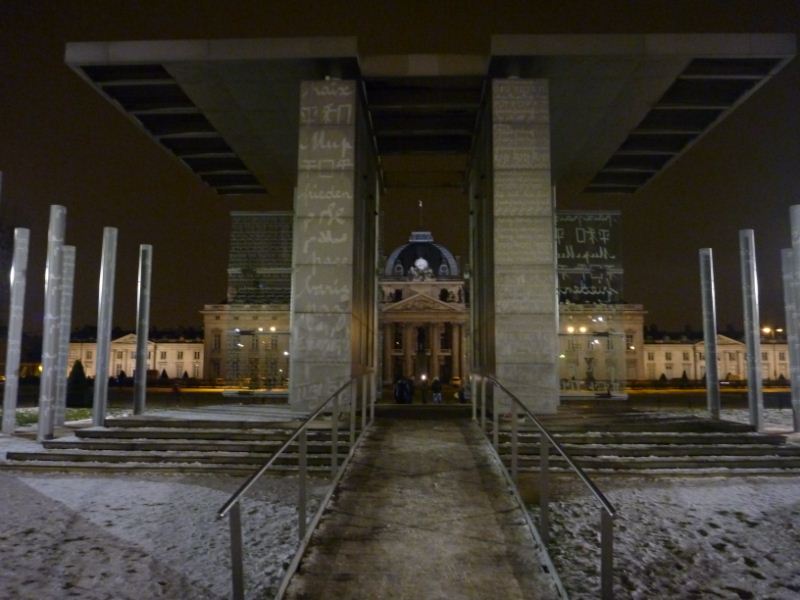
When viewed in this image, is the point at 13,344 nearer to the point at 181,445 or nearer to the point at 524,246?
the point at 181,445

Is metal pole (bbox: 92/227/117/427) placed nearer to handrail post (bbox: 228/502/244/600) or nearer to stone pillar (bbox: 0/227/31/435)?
stone pillar (bbox: 0/227/31/435)

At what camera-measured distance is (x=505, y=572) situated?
5938 millimetres

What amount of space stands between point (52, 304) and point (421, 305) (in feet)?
239

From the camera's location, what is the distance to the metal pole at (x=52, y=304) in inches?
551

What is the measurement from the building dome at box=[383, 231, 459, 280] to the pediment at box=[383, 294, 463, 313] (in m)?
16.0

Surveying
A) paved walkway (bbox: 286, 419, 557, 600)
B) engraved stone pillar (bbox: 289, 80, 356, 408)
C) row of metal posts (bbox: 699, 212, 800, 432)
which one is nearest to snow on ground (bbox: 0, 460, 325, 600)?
paved walkway (bbox: 286, 419, 557, 600)

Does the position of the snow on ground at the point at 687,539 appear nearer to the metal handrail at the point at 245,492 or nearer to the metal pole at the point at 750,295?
the metal handrail at the point at 245,492

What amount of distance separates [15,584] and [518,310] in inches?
426

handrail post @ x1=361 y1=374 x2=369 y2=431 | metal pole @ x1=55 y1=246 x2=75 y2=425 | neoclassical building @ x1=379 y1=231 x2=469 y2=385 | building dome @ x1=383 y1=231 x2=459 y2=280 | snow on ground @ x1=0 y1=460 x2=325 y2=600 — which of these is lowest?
snow on ground @ x1=0 y1=460 x2=325 y2=600

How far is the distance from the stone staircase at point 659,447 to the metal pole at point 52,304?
31.2ft

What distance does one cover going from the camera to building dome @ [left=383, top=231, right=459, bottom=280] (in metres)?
104

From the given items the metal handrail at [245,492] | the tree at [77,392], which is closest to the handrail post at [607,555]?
the metal handrail at [245,492]

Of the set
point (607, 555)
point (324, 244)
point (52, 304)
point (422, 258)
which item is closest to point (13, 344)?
point (52, 304)

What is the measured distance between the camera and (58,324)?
47.8 ft
